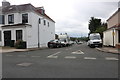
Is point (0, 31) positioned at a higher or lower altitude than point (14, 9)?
lower

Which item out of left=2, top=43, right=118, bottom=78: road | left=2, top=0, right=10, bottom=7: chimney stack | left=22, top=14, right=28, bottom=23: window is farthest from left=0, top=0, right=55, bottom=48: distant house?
left=2, top=43, right=118, bottom=78: road

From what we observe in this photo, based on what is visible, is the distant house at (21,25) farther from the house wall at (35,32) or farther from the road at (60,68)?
the road at (60,68)

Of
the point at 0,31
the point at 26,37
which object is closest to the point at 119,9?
the point at 26,37

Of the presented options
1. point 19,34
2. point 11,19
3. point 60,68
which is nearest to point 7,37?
point 19,34

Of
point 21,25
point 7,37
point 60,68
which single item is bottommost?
point 60,68

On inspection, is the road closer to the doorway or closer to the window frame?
the window frame

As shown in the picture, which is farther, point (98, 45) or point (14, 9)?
point (14, 9)

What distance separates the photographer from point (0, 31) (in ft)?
97.2

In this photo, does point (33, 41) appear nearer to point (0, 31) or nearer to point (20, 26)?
point (20, 26)

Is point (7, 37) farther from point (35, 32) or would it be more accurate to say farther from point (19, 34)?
point (35, 32)

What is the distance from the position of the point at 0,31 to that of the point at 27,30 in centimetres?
667

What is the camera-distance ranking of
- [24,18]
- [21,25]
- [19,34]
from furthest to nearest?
[24,18], [19,34], [21,25]

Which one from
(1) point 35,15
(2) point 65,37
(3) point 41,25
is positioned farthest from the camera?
(2) point 65,37

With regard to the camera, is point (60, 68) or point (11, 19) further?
point (11, 19)
